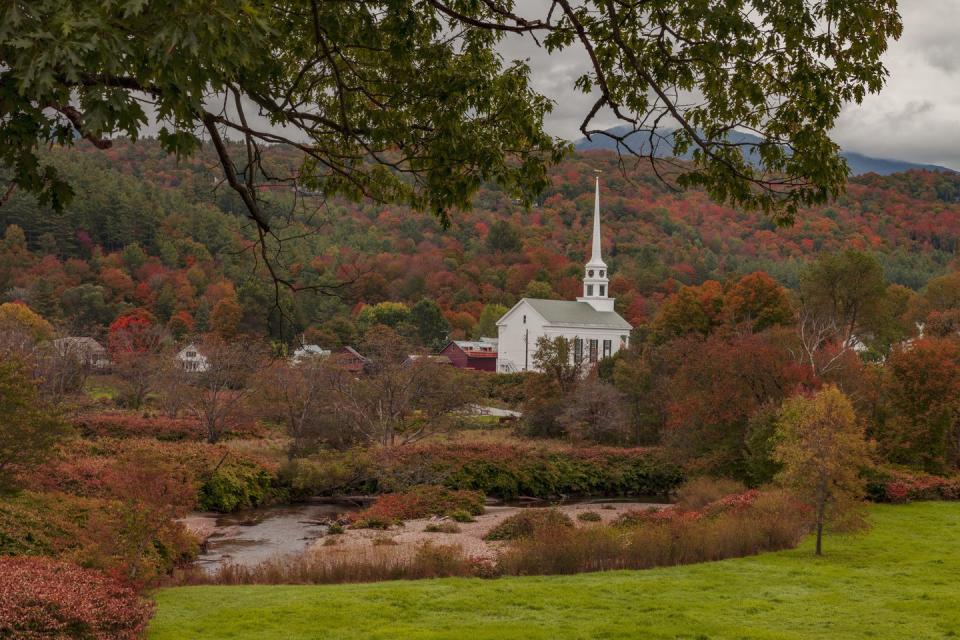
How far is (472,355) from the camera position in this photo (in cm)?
7269

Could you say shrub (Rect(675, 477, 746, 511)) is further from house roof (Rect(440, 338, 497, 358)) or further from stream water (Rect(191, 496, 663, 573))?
house roof (Rect(440, 338, 497, 358))

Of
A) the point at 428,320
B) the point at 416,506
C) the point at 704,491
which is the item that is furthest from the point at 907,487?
the point at 428,320

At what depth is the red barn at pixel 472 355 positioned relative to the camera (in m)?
72.1

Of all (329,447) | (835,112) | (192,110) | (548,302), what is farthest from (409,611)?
(548,302)

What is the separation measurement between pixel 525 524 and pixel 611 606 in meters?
10.2

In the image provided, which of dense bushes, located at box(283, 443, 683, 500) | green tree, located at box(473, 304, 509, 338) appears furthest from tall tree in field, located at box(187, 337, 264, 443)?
green tree, located at box(473, 304, 509, 338)

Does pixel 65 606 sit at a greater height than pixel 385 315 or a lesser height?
lesser

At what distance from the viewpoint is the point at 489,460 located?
35062mm

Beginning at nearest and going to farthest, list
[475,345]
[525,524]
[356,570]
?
[356,570] → [525,524] → [475,345]

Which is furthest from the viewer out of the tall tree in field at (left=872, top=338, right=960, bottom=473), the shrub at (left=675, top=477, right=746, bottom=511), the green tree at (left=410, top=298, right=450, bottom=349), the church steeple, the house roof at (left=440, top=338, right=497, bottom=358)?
the green tree at (left=410, top=298, right=450, bottom=349)

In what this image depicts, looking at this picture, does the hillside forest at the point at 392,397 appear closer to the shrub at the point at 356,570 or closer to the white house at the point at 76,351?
the shrub at the point at 356,570

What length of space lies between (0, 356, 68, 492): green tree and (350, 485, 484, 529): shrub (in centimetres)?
910

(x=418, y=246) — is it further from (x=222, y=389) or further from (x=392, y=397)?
(x=392, y=397)

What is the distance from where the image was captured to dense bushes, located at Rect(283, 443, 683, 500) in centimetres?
3231
